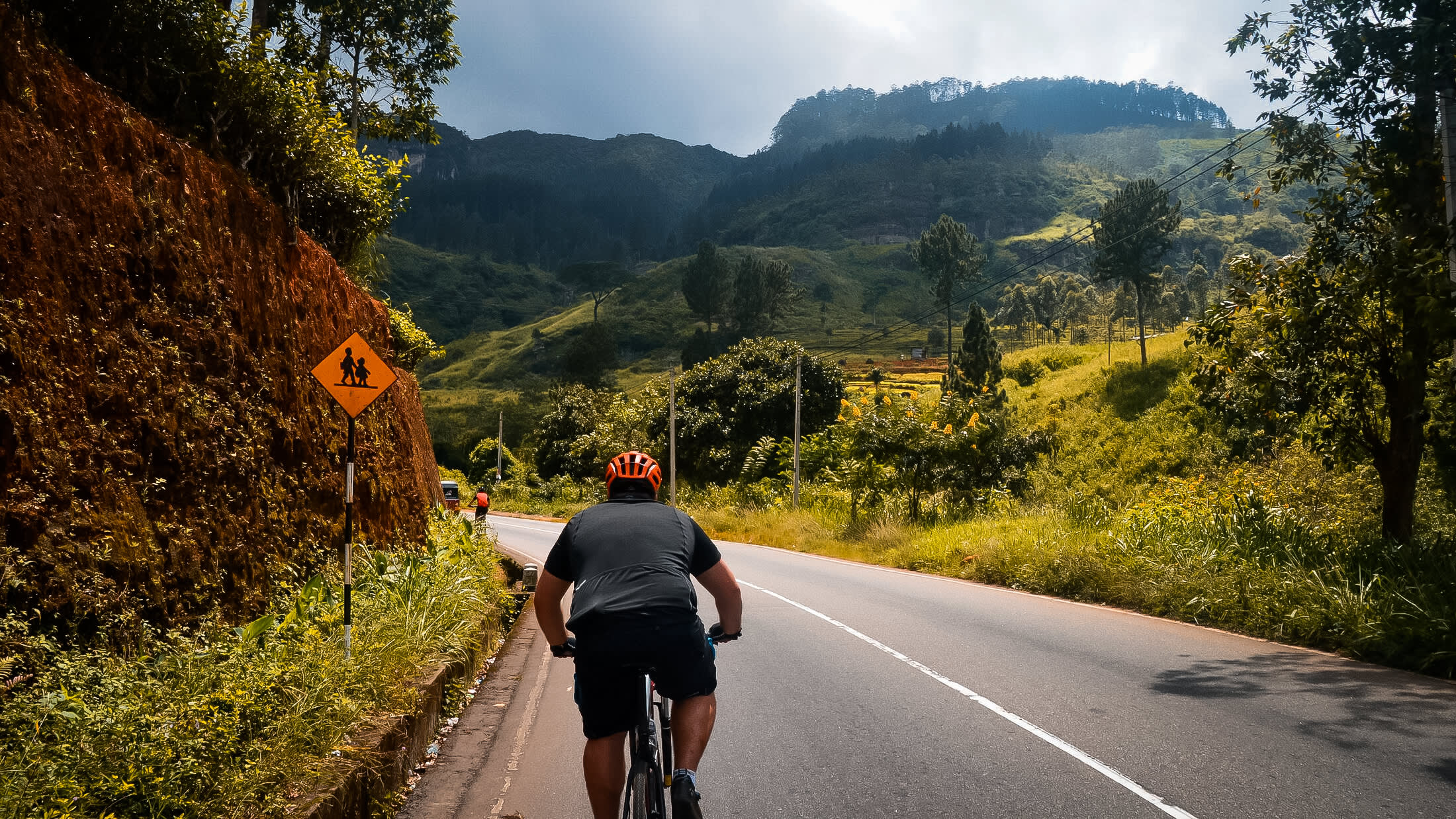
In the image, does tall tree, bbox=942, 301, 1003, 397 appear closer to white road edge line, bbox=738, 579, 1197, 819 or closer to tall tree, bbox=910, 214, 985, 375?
tall tree, bbox=910, 214, 985, 375

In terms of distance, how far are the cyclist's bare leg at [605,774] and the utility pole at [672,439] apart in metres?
28.3

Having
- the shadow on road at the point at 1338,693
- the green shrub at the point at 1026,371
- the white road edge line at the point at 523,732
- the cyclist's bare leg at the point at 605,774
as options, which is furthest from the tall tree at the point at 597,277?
the cyclist's bare leg at the point at 605,774

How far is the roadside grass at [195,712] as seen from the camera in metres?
3.64

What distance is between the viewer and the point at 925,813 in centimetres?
472

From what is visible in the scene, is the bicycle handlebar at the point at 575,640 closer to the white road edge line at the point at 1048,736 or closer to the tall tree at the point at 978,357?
the white road edge line at the point at 1048,736

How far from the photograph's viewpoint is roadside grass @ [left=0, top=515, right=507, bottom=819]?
3645 millimetres

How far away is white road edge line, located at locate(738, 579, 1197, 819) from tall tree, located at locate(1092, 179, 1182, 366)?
190 ft

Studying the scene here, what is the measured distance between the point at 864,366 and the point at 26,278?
9244 centimetres

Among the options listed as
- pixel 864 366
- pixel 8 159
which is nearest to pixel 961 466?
pixel 8 159

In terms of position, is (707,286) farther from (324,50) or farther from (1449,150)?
(1449,150)

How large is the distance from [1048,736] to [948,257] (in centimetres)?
8707

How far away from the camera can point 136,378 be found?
243 inches

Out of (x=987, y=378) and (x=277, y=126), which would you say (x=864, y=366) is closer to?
(x=987, y=378)

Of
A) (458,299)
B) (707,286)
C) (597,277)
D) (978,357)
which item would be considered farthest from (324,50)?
(458,299)
